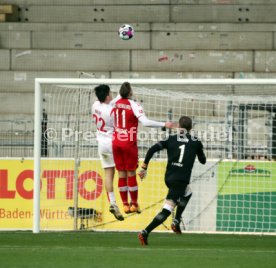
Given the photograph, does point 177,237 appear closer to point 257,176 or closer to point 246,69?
point 257,176

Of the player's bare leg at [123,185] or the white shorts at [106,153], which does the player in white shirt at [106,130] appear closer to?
the white shorts at [106,153]

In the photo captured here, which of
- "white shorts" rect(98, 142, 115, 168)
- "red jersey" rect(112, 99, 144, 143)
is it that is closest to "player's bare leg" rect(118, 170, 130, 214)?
"white shorts" rect(98, 142, 115, 168)

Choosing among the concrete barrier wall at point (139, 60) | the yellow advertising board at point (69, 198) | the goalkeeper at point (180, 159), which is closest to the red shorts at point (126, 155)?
the goalkeeper at point (180, 159)

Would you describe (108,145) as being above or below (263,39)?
below

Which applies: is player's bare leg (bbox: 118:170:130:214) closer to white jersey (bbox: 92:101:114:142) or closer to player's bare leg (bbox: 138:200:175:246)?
white jersey (bbox: 92:101:114:142)

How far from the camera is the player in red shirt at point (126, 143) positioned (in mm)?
14305

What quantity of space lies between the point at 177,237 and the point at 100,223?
255cm

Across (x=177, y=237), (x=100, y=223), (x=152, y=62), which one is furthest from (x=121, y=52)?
(x=177, y=237)

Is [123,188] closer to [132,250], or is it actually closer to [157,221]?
[157,221]

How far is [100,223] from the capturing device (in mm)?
16625

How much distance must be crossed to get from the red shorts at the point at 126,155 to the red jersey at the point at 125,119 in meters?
0.07

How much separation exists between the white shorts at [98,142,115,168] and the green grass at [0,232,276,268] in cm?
105

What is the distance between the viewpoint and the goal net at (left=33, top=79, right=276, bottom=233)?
16.3 meters

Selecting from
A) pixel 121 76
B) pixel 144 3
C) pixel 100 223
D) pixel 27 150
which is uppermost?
pixel 144 3
